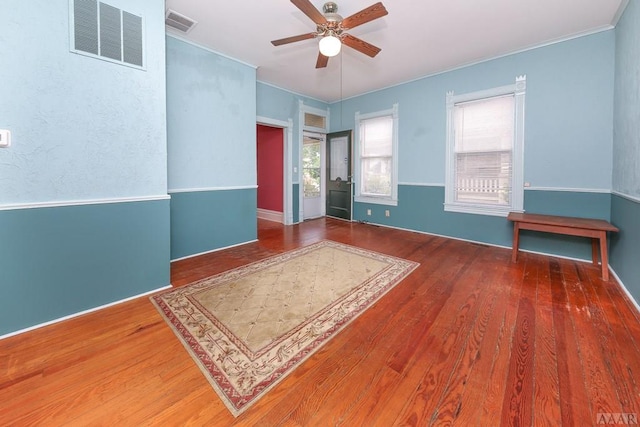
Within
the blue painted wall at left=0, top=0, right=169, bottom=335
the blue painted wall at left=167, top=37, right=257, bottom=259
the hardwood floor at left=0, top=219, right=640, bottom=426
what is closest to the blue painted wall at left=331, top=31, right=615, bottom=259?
the hardwood floor at left=0, top=219, right=640, bottom=426

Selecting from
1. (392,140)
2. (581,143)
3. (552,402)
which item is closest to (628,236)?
(581,143)

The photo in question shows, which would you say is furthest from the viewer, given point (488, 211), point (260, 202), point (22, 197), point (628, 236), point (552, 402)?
point (260, 202)

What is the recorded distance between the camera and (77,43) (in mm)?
2049

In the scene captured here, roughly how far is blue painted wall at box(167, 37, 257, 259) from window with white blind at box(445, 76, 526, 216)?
3.33 metres

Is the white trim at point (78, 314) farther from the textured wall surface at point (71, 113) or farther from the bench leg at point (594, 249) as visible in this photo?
the bench leg at point (594, 249)

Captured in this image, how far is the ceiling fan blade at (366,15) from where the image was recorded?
2252mm

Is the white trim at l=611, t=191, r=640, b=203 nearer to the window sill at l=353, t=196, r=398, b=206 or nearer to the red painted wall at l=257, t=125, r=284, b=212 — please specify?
the window sill at l=353, t=196, r=398, b=206

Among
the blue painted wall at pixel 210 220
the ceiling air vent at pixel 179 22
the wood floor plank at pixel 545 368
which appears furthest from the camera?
the blue painted wall at pixel 210 220

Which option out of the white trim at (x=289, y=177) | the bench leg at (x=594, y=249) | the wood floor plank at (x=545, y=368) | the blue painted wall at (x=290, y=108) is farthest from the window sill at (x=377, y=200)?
the wood floor plank at (x=545, y=368)

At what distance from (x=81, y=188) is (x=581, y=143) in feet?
17.6

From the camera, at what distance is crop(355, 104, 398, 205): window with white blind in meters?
5.25

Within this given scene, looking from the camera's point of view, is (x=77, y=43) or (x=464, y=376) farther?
(x=77, y=43)

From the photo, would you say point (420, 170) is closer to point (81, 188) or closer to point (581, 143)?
point (581, 143)

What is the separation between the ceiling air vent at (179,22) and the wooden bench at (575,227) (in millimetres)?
4565
